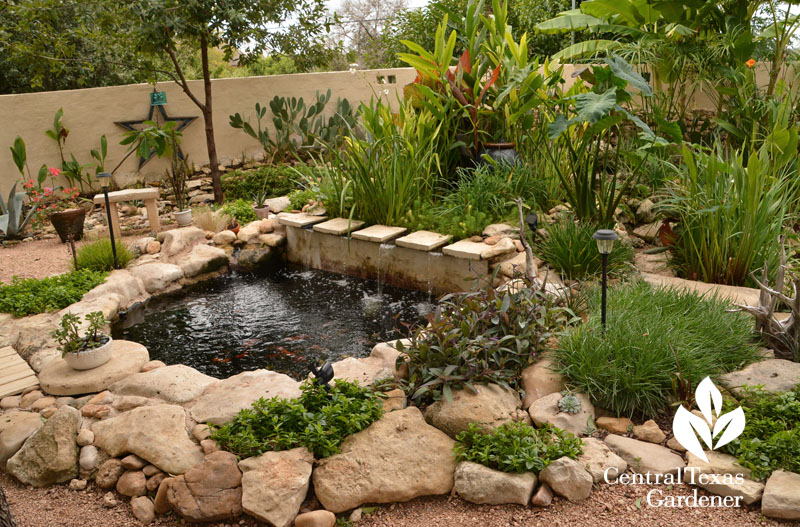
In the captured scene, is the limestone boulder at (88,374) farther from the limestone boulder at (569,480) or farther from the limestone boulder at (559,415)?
the limestone boulder at (569,480)

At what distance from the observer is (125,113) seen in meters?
8.98

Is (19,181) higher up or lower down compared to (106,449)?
higher up

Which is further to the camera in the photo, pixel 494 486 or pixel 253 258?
pixel 253 258

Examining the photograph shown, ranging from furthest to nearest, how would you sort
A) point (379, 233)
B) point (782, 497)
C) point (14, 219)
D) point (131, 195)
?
point (14, 219)
point (131, 195)
point (379, 233)
point (782, 497)

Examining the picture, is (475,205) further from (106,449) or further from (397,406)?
(106,449)

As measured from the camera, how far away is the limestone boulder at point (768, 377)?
310 cm

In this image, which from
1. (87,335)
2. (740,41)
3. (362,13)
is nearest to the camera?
(87,335)

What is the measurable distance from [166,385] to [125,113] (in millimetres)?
6636

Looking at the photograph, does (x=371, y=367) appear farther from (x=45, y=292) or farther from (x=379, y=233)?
(x=45, y=292)

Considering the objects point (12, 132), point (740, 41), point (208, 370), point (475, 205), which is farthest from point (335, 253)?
point (12, 132)

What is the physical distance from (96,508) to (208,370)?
1514mm

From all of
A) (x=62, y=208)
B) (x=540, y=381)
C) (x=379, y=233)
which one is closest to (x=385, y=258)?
(x=379, y=233)

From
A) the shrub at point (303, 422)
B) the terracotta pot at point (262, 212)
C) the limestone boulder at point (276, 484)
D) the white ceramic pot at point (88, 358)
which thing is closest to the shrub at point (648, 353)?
the shrub at point (303, 422)

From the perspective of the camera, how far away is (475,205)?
584cm
